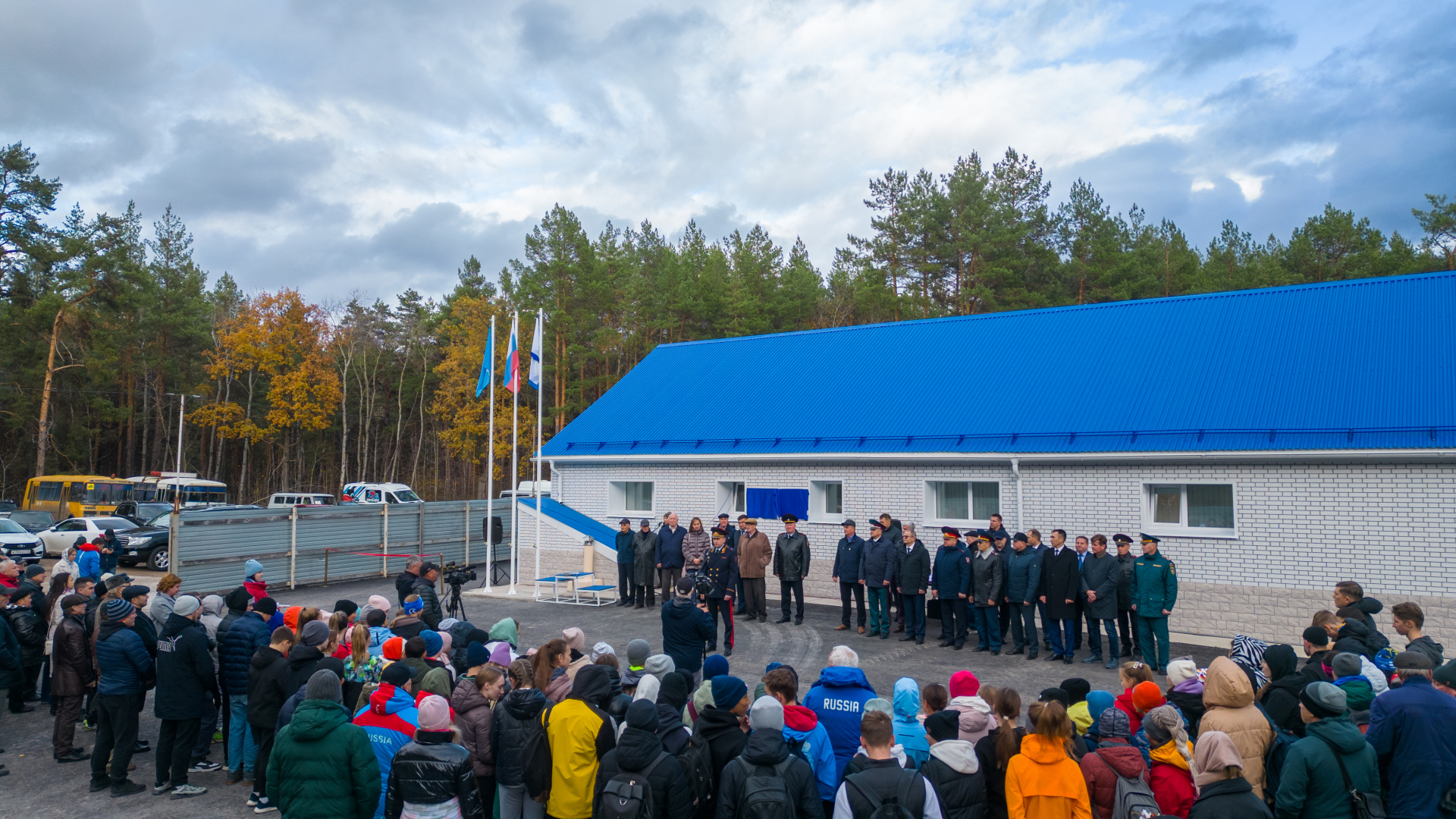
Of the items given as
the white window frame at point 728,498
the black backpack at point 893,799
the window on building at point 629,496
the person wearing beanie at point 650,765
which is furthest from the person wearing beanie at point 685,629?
the window on building at point 629,496

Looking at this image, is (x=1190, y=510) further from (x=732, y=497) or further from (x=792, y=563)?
(x=732, y=497)

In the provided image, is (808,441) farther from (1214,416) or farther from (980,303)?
(980,303)

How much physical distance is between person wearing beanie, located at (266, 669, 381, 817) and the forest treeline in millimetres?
33593

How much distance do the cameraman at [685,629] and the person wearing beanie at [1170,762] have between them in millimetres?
4700

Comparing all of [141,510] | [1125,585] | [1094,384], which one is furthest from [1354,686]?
[141,510]

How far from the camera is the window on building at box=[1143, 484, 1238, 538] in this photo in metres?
13.7

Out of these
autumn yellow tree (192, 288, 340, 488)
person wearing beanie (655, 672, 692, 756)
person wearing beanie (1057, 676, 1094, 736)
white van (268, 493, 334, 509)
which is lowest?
person wearing beanie (1057, 676, 1094, 736)

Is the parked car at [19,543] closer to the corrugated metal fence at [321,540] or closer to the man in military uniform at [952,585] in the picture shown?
the corrugated metal fence at [321,540]

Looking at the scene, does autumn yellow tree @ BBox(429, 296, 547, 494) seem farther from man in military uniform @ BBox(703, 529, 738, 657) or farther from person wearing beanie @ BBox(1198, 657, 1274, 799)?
person wearing beanie @ BBox(1198, 657, 1274, 799)

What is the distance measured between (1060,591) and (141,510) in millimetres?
32297

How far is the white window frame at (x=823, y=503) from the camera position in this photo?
17578 mm

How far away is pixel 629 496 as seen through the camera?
20.7 m

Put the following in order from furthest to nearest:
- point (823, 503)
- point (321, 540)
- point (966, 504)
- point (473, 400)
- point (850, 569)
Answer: point (473, 400), point (321, 540), point (823, 503), point (966, 504), point (850, 569)

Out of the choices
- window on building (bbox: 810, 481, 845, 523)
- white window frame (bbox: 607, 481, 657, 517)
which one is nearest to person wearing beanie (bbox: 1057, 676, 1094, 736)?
window on building (bbox: 810, 481, 845, 523)
